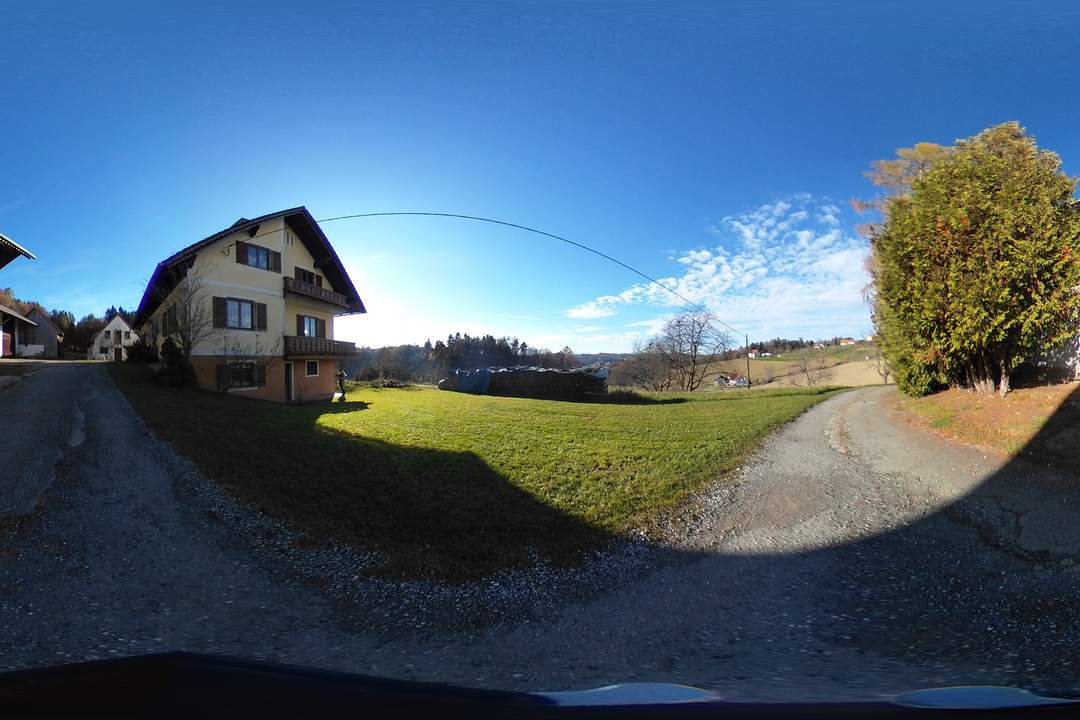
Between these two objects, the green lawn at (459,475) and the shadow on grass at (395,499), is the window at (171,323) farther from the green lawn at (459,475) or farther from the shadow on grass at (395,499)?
the shadow on grass at (395,499)

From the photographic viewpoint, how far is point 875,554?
14.2ft

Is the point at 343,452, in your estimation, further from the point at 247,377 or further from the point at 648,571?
the point at 247,377

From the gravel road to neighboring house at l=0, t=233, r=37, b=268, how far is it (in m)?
13.9

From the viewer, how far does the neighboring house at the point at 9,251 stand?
46.3 feet

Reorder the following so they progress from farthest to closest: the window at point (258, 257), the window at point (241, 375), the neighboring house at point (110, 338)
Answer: the neighboring house at point (110, 338) < the window at point (258, 257) < the window at point (241, 375)

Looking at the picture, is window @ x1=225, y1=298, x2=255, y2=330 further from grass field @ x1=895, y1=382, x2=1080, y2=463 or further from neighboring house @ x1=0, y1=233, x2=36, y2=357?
grass field @ x1=895, y1=382, x2=1080, y2=463

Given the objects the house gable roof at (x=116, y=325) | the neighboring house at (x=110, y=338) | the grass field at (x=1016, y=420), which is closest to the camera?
the grass field at (x=1016, y=420)

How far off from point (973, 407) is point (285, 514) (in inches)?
499

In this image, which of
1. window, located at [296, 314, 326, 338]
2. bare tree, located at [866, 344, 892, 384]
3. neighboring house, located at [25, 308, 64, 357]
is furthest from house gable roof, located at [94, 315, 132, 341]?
bare tree, located at [866, 344, 892, 384]

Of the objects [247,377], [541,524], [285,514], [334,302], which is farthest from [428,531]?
[334,302]

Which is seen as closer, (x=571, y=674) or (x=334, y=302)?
(x=571, y=674)

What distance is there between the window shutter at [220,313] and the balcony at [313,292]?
3.38 meters

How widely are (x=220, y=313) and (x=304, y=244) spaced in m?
7.29

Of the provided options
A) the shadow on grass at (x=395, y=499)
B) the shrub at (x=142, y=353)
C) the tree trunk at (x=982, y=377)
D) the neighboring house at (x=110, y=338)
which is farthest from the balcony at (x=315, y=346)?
the neighboring house at (x=110, y=338)
